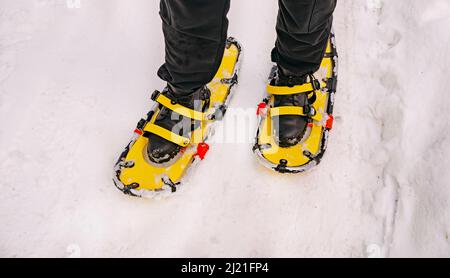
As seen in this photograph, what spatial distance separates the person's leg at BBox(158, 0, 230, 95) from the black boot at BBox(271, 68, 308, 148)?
1.15 ft

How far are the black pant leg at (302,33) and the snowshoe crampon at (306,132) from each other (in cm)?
13

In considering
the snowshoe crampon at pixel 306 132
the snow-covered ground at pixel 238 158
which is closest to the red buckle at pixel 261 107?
the snowshoe crampon at pixel 306 132

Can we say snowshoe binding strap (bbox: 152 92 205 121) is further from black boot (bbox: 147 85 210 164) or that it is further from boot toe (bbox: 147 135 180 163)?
boot toe (bbox: 147 135 180 163)

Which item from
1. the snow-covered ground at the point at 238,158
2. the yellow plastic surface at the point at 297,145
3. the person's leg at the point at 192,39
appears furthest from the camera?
the yellow plastic surface at the point at 297,145

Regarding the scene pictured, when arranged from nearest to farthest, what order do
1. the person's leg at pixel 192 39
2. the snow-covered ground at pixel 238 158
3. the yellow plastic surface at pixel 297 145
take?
the person's leg at pixel 192 39
the snow-covered ground at pixel 238 158
the yellow plastic surface at pixel 297 145

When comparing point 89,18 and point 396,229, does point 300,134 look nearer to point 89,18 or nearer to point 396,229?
point 396,229

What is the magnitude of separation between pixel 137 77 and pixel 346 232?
124 centimetres

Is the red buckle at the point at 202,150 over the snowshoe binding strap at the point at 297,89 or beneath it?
beneath

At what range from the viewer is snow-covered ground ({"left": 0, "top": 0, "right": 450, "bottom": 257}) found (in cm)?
155

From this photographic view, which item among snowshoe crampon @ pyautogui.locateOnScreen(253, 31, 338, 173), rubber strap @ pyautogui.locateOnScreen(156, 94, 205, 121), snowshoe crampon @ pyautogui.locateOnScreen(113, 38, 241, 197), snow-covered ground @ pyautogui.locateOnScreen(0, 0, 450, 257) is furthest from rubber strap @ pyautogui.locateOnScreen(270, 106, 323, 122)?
rubber strap @ pyautogui.locateOnScreen(156, 94, 205, 121)

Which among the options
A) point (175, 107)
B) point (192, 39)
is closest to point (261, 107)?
point (175, 107)

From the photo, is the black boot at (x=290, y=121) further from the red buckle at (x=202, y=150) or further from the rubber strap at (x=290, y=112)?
the red buckle at (x=202, y=150)

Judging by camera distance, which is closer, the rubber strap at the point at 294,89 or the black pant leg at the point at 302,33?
the black pant leg at the point at 302,33

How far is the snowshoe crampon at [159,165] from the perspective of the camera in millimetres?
1620
